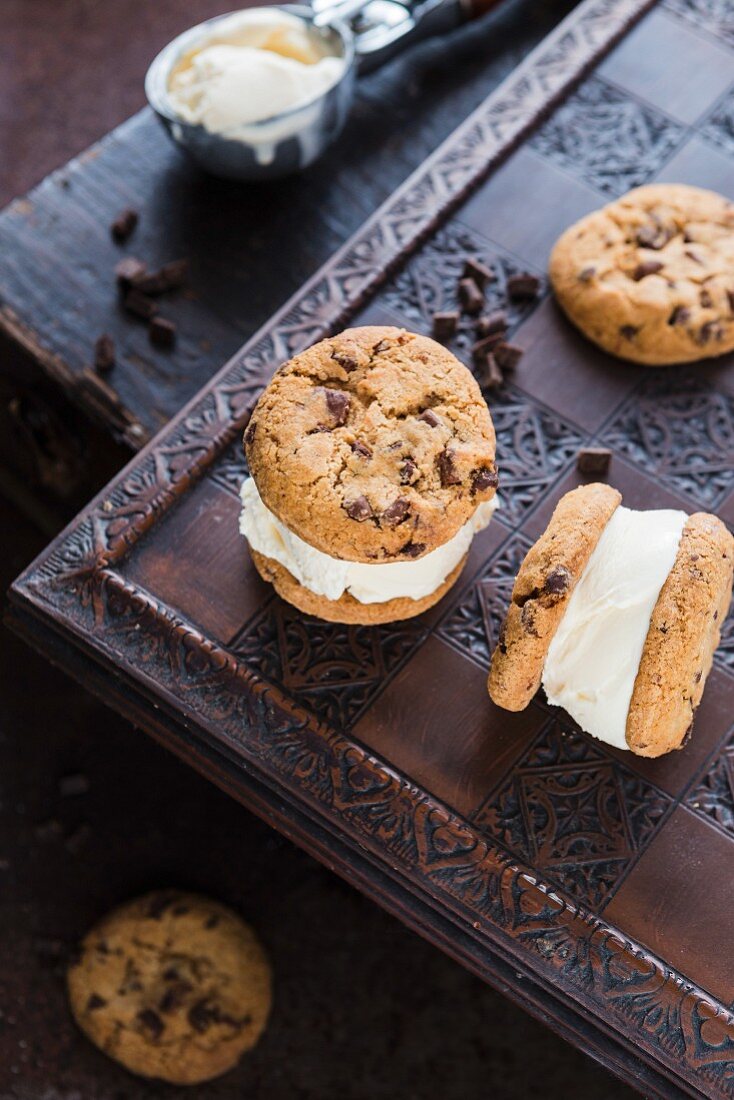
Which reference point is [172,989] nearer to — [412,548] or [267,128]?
[412,548]

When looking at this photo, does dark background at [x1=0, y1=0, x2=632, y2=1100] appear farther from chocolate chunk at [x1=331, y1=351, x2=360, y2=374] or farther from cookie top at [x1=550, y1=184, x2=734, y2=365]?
cookie top at [x1=550, y1=184, x2=734, y2=365]

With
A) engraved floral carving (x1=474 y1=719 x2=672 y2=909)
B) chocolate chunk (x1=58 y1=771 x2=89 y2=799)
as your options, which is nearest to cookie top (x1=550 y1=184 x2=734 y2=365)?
engraved floral carving (x1=474 y1=719 x2=672 y2=909)

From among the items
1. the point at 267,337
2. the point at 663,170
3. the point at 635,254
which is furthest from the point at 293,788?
the point at 663,170

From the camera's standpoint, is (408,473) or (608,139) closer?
(408,473)

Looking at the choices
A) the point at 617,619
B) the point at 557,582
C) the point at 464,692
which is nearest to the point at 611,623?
the point at 617,619

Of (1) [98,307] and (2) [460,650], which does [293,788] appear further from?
(1) [98,307]

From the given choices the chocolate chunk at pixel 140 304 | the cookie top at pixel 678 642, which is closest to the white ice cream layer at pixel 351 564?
the cookie top at pixel 678 642
